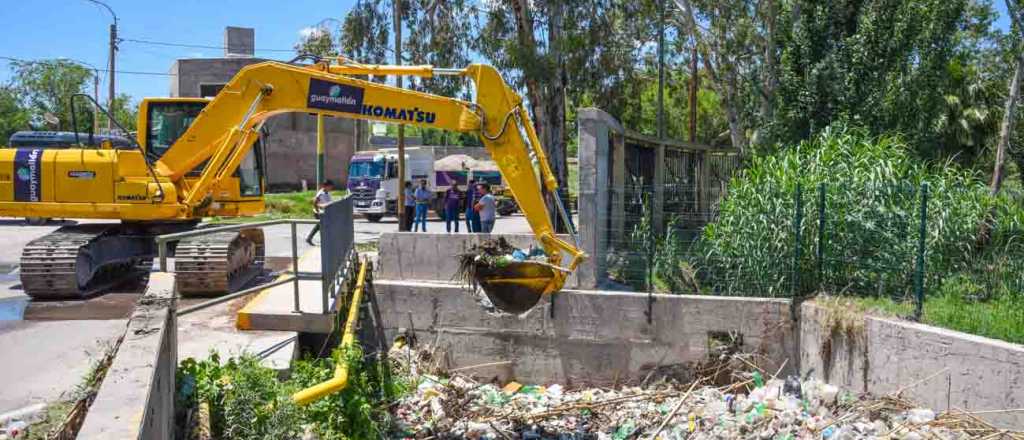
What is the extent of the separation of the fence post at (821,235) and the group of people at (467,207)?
28.6ft

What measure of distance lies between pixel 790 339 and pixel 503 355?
12.0 feet

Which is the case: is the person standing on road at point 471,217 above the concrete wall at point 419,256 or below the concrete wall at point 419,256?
above

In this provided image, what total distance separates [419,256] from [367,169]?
1775cm

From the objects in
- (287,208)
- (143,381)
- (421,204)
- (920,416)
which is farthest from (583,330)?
(287,208)

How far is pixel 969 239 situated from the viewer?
10477 millimetres

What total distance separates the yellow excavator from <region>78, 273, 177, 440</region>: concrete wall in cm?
377

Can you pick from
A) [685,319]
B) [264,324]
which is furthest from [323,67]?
[685,319]

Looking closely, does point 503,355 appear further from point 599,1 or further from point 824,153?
point 599,1

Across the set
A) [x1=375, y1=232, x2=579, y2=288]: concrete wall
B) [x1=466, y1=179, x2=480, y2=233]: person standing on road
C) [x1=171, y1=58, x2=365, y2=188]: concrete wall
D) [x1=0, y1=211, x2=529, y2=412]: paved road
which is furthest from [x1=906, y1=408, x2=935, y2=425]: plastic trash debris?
[x1=171, y1=58, x2=365, y2=188]: concrete wall

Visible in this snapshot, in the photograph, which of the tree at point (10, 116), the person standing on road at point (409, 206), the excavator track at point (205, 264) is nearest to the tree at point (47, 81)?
the tree at point (10, 116)

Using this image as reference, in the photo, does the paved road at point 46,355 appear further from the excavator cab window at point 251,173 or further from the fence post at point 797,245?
the fence post at point 797,245

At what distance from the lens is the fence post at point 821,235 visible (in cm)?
1030

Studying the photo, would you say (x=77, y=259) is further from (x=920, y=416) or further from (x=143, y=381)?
(x=920, y=416)

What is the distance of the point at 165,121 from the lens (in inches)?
491
